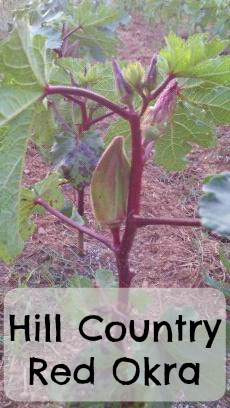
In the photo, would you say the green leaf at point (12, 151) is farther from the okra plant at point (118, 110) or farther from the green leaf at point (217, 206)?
the green leaf at point (217, 206)

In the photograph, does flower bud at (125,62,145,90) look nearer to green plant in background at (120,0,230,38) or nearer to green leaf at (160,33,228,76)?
green leaf at (160,33,228,76)

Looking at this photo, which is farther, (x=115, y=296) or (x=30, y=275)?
(x=30, y=275)

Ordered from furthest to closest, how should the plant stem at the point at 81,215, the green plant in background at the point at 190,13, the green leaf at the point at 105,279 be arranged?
1. the green plant in background at the point at 190,13
2. the plant stem at the point at 81,215
3. the green leaf at the point at 105,279

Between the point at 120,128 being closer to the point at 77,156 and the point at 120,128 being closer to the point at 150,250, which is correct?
the point at 77,156

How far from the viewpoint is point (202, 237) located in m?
2.06

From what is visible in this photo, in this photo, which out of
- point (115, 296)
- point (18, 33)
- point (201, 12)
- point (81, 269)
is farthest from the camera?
point (201, 12)

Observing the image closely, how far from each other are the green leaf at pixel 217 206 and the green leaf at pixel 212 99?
301 mm

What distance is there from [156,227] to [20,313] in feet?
2.20

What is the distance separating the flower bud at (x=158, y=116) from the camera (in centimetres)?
82

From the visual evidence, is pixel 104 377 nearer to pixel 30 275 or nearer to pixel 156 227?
pixel 30 275

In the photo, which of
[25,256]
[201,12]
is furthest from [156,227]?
[201,12]

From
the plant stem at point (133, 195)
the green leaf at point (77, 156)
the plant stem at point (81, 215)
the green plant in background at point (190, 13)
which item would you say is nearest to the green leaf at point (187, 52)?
the plant stem at point (133, 195)

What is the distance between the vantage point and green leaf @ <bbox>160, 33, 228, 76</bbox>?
0.81 metres

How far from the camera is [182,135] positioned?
118 centimetres
